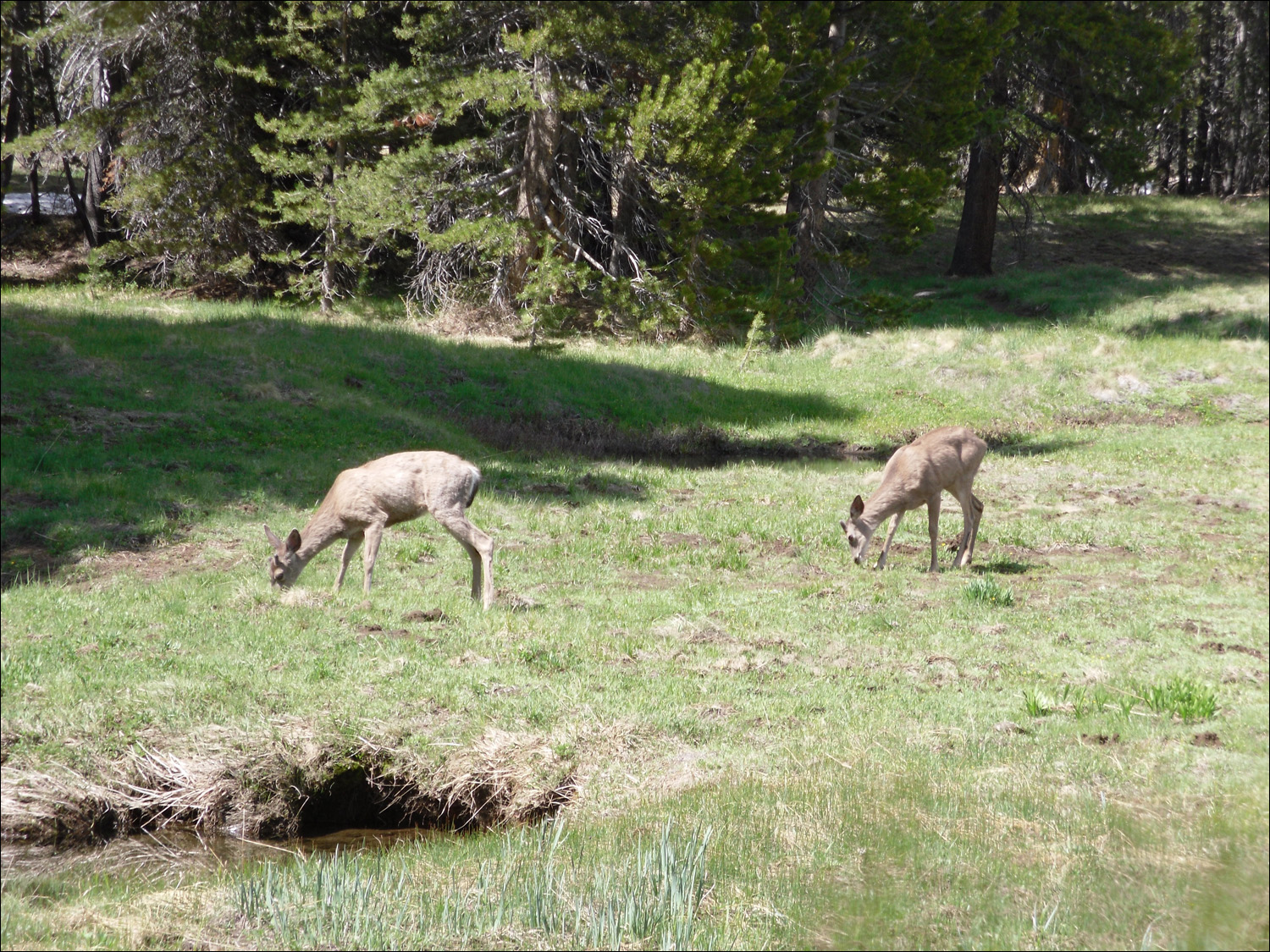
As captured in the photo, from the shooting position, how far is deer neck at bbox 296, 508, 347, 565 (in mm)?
11000

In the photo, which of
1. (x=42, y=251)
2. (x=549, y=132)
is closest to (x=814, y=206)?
(x=549, y=132)

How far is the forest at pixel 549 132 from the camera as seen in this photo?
2611cm

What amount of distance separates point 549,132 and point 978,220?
1488cm

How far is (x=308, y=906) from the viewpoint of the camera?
3.96 meters

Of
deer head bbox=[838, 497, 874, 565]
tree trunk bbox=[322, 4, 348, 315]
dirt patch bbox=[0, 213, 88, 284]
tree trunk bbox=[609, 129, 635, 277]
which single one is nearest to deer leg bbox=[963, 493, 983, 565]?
deer head bbox=[838, 497, 874, 565]

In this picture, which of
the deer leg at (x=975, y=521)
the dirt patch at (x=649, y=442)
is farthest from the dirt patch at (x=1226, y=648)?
the dirt patch at (x=649, y=442)

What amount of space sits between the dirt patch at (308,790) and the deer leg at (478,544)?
9.92ft

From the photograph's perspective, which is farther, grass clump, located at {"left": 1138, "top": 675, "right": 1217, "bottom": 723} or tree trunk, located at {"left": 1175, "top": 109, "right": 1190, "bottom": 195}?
tree trunk, located at {"left": 1175, "top": 109, "right": 1190, "bottom": 195}

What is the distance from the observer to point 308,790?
7219 mm

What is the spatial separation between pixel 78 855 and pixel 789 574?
29.8ft

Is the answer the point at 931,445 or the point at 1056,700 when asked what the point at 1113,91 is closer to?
the point at 931,445

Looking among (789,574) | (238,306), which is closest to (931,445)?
(789,574)

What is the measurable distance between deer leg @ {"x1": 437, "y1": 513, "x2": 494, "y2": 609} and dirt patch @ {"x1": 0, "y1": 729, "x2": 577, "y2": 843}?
3.02 m

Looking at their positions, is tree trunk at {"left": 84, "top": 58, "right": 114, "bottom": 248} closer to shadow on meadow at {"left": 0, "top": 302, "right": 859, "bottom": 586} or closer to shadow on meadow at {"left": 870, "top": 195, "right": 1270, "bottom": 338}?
shadow on meadow at {"left": 0, "top": 302, "right": 859, "bottom": 586}
